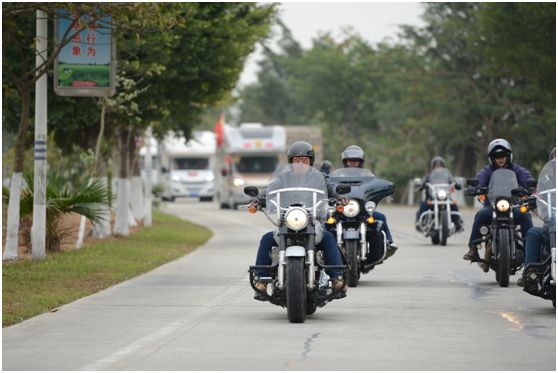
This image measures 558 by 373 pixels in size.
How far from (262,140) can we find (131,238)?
26.1 meters

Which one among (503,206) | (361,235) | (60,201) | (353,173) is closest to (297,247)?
(503,206)

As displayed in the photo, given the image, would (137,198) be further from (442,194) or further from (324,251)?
(324,251)

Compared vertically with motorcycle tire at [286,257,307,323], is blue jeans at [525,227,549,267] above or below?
above

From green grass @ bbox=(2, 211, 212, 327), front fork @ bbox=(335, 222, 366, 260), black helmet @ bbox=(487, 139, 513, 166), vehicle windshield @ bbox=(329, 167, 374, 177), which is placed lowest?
green grass @ bbox=(2, 211, 212, 327)

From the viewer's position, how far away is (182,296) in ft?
59.2

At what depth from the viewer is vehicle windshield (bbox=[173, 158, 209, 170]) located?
75312 mm

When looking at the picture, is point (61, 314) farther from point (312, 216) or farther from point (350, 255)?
point (350, 255)

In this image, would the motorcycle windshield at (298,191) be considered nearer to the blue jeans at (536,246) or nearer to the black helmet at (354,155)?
the blue jeans at (536,246)

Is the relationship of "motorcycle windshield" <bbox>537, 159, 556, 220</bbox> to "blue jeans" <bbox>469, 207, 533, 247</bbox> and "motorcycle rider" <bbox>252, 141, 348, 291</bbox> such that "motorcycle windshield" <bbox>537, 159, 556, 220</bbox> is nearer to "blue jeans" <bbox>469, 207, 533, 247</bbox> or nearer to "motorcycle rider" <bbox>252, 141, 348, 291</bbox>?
"motorcycle rider" <bbox>252, 141, 348, 291</bbox>

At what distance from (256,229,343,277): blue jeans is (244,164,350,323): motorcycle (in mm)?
88

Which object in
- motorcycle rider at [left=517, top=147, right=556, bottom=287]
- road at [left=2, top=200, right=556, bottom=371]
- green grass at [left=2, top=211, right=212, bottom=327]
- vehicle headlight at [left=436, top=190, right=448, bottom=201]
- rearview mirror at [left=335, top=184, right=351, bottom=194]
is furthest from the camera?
vehicle headlight at [left=436, top=190, right=448, bottom=201]

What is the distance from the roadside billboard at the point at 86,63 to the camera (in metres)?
24.6

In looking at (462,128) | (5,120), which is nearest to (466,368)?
(5,120)

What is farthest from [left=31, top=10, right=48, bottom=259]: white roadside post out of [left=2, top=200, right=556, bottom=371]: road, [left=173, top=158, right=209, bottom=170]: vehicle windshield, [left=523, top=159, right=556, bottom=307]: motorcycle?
[left=173, top=158, right=209, bottom=170]: vehicle windshield
